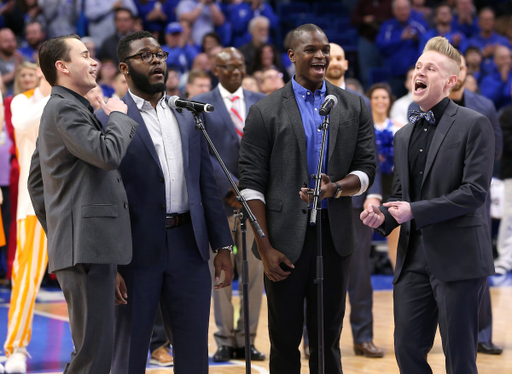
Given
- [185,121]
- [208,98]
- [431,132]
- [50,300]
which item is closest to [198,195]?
[185,121]

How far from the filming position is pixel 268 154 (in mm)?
4082

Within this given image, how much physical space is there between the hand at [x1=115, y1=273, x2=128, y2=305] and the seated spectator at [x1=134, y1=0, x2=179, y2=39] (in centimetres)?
913

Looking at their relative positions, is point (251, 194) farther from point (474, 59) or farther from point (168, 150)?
point (474, 59)

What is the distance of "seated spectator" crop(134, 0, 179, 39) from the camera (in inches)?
494

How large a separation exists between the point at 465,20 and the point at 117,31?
638 cm

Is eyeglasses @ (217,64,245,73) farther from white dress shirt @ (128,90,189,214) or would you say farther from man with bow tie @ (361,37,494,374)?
man with bow tie @ (361,37,494,374)

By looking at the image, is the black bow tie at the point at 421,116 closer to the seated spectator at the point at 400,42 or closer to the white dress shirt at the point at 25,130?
the white dress shirt at the point at 25,130

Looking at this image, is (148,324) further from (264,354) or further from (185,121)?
(264,354)

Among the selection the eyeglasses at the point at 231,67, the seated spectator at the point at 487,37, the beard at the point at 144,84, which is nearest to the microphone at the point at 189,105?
the beard at the point at 144,84

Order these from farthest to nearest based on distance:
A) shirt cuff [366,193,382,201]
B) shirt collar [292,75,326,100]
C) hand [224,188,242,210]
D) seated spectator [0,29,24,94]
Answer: seated spectator [0,29,24,94]
shirt cuff [366,193,382,201]
hand [224,188,242,210]
shirt collar [292,75,326,100]

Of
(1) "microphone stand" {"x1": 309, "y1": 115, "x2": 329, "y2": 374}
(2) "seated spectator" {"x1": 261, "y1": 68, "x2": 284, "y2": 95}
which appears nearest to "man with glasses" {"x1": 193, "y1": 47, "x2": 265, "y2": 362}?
(2) "seated spectator" {"x1": 261, "y1": 68, "x2": 284, "y2": 95}

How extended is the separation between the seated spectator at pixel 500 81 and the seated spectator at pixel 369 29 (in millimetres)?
2294

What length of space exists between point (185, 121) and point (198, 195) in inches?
16.7

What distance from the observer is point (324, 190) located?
3771 mm
